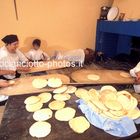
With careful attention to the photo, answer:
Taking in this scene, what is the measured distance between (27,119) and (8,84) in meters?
0.66

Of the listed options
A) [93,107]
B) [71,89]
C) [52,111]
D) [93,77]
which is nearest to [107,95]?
[93,107]

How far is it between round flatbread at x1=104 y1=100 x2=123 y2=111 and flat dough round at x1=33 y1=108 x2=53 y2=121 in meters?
0.44

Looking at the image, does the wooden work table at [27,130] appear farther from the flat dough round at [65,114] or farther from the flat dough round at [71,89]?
the flat dough round at [71,89]

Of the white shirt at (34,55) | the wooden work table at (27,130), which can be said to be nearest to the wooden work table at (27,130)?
the wooden work table at (27,130)

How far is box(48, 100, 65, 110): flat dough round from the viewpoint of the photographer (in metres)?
1.40

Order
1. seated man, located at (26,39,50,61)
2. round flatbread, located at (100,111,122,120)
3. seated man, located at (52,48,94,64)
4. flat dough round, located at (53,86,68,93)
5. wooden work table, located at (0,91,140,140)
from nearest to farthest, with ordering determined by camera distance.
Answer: wooden work table, located at (0,91,140,140) < round flatbread, located at (100,111,122,120) < flat dough round, located at (53,86,68,93) < seated man, located at (26,39,50,61) < seated man, located at (52,48,94,64)

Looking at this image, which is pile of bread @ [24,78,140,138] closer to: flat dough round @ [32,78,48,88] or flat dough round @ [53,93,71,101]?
flat dough round @ [53,93,71,101]

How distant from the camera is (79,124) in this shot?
1.20 meters

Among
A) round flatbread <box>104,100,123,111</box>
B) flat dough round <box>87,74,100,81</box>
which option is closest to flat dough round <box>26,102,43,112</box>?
round flatbread <box>104,100,123,111</box>

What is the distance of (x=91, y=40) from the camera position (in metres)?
4.39

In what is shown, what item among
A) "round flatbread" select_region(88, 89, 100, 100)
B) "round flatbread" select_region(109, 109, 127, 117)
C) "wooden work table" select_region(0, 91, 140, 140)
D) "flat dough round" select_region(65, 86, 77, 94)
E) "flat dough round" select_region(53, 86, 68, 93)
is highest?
"round flatbread" select_region(88, 89, 100, 100)

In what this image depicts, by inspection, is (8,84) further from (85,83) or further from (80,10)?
(80,10)

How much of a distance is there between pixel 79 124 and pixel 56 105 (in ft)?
0.97

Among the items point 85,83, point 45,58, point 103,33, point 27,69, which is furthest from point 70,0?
point 85,83
